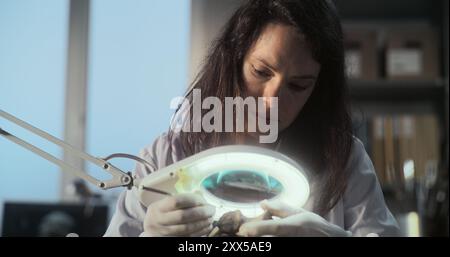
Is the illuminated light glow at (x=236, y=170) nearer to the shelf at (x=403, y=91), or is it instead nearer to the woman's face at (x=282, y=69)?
the woman's face at (x=282, y=69)

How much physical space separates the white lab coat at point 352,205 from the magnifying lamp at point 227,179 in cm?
8

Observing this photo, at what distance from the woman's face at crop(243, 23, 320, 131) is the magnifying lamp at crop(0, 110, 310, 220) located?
17 cm

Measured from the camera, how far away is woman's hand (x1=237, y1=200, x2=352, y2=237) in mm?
772

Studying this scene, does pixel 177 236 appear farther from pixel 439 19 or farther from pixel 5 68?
pixel 439 19

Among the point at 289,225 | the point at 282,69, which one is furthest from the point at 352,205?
the point at 282,69

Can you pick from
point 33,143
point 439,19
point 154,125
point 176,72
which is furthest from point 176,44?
point 439,19

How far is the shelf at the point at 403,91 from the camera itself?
52.9 inches

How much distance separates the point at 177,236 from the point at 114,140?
0.21 m

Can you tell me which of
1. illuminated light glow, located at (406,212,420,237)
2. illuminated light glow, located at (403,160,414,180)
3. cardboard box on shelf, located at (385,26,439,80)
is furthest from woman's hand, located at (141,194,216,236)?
cardboard box on shelf, located at (385,26,439,80)

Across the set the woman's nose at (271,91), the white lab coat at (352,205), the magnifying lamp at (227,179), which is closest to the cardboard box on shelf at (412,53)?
the white lab coat at (352,205)

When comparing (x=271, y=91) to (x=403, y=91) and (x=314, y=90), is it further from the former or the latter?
(x=403, y=91)

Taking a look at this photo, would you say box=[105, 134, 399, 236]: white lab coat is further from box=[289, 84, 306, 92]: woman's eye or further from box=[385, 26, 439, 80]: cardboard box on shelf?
box=[385, 26, 439, 80]: cardboard box on shelf

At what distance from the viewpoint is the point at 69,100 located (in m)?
1.01

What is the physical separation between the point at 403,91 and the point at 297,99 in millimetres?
617
